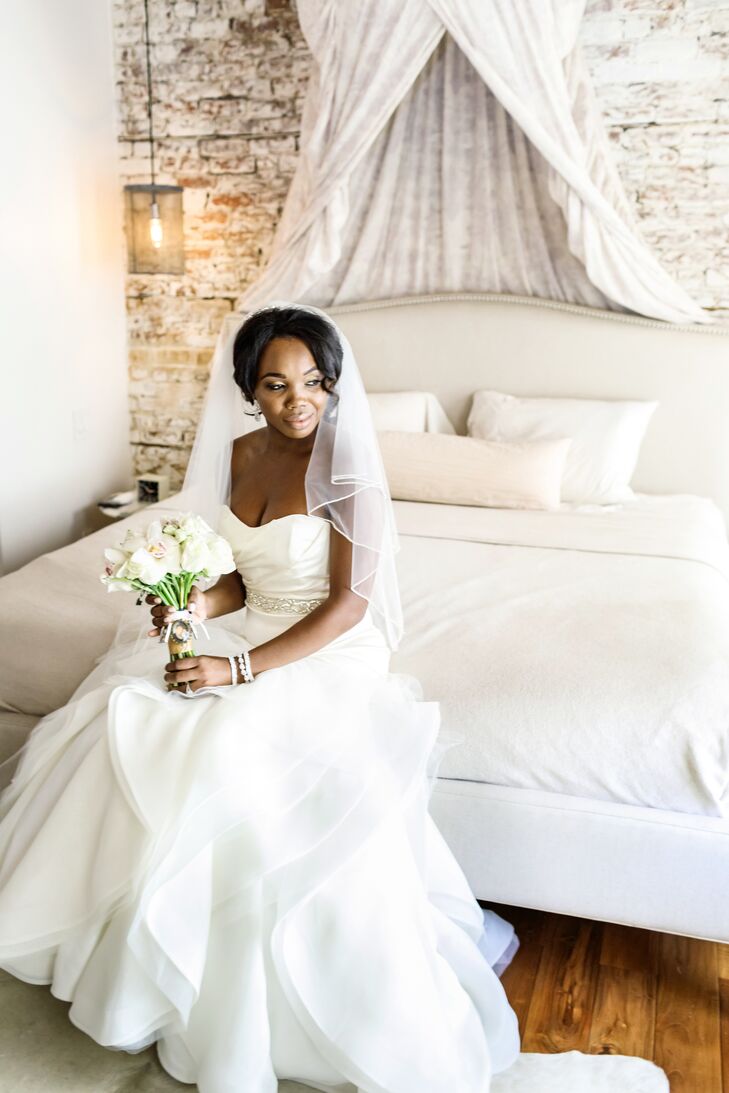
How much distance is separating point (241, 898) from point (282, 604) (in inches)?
25.4

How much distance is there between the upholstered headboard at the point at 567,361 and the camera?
11.7 ft

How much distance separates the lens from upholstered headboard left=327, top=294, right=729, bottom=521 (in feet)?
11.7

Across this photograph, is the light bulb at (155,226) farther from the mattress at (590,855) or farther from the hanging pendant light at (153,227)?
the mattress at (590,855)

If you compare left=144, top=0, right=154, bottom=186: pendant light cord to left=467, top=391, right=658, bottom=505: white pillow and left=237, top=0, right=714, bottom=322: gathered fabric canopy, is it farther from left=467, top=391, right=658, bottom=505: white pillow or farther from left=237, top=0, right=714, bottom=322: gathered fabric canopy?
left=467, top=391, right=658, bottom=505: white pillow

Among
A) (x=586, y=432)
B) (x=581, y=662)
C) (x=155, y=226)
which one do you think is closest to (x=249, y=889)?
(x=581, y=662)

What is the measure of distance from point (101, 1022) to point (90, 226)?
11.2ft

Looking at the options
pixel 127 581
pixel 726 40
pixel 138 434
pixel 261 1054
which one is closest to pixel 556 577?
pixel 127 581

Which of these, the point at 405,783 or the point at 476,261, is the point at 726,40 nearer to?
the point at 476,261

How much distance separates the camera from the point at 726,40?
11.3 ft

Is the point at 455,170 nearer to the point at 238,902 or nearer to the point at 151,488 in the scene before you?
the point at 151,488

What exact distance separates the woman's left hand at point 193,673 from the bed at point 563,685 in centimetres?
49

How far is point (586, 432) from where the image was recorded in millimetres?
3475

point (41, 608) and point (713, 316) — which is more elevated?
point (713, 316)

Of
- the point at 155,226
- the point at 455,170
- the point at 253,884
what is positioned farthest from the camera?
the point at 155,226
